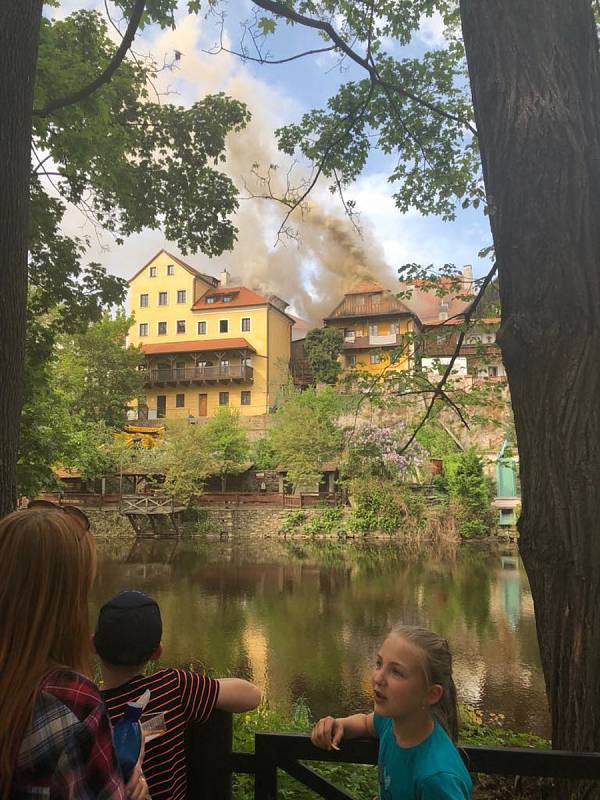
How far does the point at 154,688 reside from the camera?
1474mm

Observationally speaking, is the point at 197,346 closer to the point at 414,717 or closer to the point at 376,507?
the point at 376,507

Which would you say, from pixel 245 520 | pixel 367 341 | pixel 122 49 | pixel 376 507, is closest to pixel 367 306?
pixel 367 341

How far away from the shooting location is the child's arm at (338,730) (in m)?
1.53

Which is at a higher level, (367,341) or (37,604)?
(367,341)

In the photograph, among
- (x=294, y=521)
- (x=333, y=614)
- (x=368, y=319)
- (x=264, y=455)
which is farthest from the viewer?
(x=368, y=319)

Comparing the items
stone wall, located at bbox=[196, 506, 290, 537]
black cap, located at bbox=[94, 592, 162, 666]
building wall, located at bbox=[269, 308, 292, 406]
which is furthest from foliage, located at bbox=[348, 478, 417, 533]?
black cap, located at bbox=[94, 592, 162, 666]

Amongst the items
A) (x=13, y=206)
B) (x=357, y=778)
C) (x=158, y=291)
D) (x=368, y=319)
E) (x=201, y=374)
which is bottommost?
(x=357, y=778)

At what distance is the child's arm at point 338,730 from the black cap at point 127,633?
45cm

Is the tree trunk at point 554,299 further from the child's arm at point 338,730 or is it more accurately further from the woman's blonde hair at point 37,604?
the woman's blonde hair at point 37,604

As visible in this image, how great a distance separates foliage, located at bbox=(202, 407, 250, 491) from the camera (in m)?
27.3

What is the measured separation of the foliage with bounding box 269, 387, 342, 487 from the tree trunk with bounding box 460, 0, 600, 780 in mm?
23091

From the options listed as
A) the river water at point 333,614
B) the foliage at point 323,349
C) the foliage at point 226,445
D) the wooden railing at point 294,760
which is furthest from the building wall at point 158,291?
the wooden railing at point 294,760

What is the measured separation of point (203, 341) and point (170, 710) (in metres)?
37.1

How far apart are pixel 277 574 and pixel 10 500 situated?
561 inches
